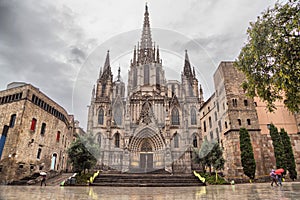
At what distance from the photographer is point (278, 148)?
2030 cm

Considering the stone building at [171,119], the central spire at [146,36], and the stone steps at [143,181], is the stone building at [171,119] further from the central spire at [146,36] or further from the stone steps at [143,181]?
the stone steps at [143,181]

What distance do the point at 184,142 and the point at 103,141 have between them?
13.6m

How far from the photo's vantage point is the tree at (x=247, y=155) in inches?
760

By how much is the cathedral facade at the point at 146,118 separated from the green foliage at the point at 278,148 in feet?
33.2

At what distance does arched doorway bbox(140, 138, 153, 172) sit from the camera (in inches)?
1190

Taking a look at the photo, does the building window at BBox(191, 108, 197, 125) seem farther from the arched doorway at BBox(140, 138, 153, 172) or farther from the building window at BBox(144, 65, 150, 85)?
the building window at BBox(144, 65, 150, 85)

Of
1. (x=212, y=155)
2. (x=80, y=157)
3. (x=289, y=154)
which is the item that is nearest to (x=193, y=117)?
(x=212, y=155)

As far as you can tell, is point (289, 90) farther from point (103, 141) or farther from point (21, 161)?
point (103, 141)

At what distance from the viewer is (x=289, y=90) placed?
8648 mm

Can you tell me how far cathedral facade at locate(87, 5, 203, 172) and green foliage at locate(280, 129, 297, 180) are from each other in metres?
11.0

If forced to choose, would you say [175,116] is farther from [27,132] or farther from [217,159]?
[27,132]

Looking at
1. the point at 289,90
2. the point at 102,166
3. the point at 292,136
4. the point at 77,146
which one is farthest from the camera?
the point at 102,166

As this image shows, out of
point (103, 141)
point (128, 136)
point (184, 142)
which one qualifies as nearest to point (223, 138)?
point (184, 142)

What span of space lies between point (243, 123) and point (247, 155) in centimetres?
341
